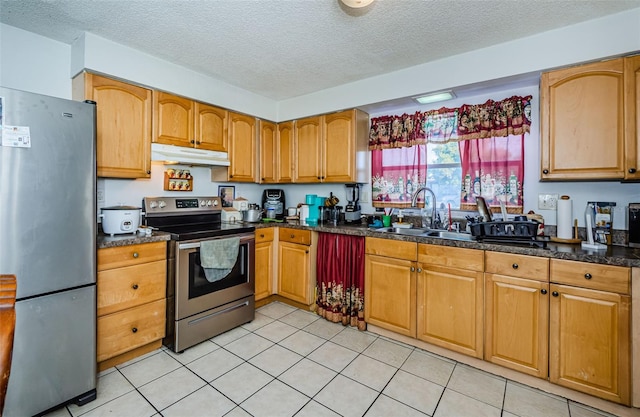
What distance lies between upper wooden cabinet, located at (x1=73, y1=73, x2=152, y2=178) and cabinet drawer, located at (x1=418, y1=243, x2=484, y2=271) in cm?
244

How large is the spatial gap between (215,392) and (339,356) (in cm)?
91

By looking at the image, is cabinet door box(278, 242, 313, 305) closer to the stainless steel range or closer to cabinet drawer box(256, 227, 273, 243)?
cabinet drawer box(256, 227, 273, 243)

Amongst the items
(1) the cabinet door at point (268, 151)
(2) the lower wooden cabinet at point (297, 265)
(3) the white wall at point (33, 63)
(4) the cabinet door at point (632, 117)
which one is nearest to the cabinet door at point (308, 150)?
(1) the cabinet door at point (268, 151)

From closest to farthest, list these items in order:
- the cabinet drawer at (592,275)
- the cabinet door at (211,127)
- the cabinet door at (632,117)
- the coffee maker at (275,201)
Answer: the cabinet drawer at (592,275), the cabinet door at (632,117), the cabinet door at (211,127), the coffee maker at (275,201)

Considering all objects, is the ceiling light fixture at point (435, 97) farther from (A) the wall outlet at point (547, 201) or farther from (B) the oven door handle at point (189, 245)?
(B) the oven door handle at point (189, 245)

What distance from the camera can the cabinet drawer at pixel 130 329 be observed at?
2.00 metres

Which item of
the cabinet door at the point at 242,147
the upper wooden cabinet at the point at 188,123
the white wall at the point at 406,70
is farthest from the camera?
the cabinet door at the point at 242,147

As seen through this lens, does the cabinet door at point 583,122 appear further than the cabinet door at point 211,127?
No

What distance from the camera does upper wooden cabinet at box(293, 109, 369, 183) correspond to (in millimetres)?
3123

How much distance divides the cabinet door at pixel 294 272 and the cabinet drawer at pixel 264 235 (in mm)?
152

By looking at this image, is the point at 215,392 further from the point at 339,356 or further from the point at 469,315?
the point at 469,315

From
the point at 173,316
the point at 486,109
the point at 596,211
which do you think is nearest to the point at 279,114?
the point at 486,109

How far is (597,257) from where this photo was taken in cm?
168

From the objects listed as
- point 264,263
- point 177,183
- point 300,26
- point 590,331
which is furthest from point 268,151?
point 590,331
